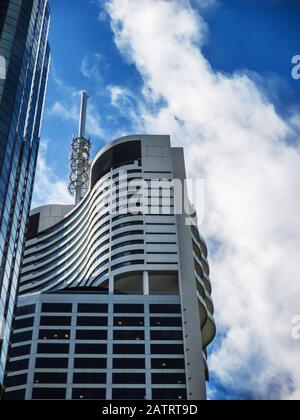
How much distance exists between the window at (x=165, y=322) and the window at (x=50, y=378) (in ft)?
70.1

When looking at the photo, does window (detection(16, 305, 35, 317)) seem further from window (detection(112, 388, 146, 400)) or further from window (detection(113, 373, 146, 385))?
window (detection(112, 388, 146, 400))

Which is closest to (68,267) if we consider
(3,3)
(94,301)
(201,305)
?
(94,301)

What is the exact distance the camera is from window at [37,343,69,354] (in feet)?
371

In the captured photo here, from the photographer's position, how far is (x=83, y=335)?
381ft

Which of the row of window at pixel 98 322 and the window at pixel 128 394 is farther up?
the row of window at pixel 98 322

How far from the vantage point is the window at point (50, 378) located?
10794 centimetres

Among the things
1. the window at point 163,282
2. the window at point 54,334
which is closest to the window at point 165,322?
the window at point 163,282

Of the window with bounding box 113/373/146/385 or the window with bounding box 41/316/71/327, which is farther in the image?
the window with bounding box 41/316/71/327

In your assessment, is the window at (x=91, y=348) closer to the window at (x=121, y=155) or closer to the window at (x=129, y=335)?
the window at (x=129, y=335)

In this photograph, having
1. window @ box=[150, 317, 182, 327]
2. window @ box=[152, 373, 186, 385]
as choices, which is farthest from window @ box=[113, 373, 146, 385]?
window @ box=[150, 317, 182, 327]

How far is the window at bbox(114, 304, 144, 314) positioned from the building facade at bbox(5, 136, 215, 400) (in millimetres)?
221

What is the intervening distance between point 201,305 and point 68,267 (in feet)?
152

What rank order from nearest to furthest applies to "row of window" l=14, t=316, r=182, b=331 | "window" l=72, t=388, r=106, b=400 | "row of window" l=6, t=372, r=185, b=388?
"window" l=72, t=388, r=106, b=400
"row of window" l=6, t=372, r=185, b=388
"row of window" l=14, t=316, r=182, b=331
